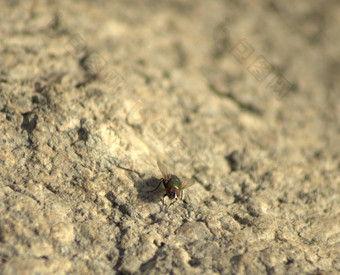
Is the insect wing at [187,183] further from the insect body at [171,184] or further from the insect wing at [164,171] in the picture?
the insect wing at [164,171]

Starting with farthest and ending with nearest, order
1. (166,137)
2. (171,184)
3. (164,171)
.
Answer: (166,137)
(164,171)
(171,184)

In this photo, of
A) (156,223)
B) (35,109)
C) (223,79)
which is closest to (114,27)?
(223,79)

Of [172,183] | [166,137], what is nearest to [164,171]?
[172,183]

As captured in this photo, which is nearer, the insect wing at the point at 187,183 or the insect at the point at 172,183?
the insect at the point at 172,183

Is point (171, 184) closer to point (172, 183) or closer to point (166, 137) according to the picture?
point (172, 183)

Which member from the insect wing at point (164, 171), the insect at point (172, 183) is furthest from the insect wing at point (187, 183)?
the insect wing at point (164, 171)

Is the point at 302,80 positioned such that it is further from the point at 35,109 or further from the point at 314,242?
the point at 35,109
